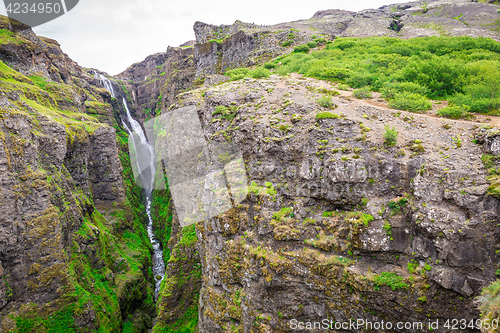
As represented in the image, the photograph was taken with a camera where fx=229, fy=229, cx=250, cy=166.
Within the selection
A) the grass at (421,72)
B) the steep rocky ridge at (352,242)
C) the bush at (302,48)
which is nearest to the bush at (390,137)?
the steep rocky ridge at (352,242)

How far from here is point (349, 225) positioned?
977 centimetres

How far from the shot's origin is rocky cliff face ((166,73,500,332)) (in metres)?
7.98

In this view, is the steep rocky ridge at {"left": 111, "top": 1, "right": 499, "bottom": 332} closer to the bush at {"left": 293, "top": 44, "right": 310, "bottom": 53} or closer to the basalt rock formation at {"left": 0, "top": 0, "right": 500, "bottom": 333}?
the basalt rock formation at {"left": 0, "top": 0, "right": 500, "bottom": 333}

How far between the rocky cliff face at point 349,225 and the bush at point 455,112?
3.91 ft

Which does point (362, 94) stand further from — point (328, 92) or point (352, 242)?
point (352, 242)

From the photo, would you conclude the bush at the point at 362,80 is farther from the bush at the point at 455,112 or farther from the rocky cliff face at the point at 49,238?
the rocky cliff face at the point at 49,238

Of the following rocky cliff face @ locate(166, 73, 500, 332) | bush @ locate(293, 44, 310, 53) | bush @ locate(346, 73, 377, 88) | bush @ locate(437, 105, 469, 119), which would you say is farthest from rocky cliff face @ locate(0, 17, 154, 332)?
bush @ locate(293, 44, 310, 53)

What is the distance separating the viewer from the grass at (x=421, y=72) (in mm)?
12500

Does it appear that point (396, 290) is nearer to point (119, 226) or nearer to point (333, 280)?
point (333, 280)

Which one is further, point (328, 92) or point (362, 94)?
point (328, 92)

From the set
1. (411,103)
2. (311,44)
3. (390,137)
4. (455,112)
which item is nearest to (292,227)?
(390,137)

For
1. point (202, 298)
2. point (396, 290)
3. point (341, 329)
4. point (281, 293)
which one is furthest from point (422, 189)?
point (202, 298)

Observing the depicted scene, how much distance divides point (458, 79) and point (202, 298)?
2122 cm

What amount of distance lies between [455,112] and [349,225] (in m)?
8.19
